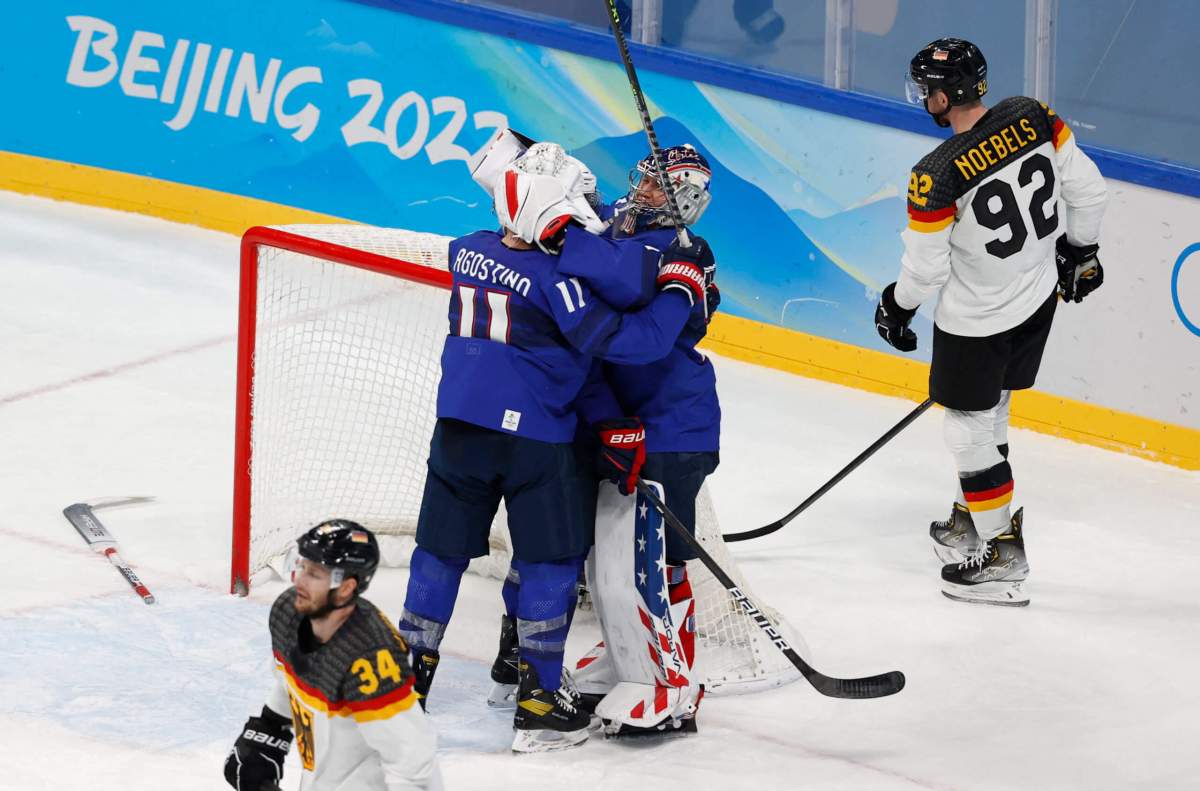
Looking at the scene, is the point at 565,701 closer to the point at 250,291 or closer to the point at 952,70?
the point at 250,291

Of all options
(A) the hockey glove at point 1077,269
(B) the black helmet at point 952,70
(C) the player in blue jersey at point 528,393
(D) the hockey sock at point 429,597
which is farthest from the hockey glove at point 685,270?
(A) the hockey glove at point 1077,269

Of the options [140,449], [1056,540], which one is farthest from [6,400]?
[1056,540]

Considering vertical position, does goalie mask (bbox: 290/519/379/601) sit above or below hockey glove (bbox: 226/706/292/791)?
above

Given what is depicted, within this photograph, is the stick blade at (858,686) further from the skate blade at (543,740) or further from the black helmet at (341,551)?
the black helmet at (341,551)

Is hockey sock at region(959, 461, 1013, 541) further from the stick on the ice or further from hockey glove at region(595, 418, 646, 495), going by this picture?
the stick on the ice

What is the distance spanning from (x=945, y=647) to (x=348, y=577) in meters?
2.38

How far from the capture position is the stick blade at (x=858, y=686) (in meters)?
3.92

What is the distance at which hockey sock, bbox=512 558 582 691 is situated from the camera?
374 centimetres

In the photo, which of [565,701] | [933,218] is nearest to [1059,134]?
[933,218]

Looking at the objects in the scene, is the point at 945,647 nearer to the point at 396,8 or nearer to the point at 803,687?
the point at 803,687

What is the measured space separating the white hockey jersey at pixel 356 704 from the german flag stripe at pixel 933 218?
2265mm

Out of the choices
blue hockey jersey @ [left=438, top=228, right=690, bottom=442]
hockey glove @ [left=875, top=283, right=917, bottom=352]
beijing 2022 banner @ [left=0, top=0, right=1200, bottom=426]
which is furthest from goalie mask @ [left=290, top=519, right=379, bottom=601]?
beijing 2022 banner @ [left=0, top=0, right=1200, bottom=426]

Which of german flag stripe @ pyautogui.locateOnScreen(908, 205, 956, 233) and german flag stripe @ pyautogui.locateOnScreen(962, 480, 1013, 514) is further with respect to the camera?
german flag stripe @ pyautogui.locateOnScreen(962, 480, 1013, 514)

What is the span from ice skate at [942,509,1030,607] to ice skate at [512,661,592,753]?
145 cm
